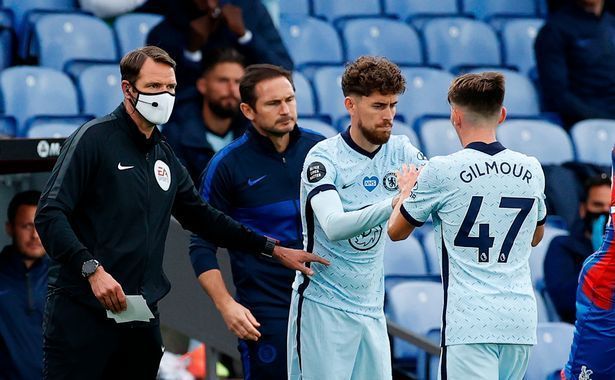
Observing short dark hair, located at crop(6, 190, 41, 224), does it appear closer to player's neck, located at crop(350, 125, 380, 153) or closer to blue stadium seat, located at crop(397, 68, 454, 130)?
player's neck, located at crop(350, 125, 380, 153)

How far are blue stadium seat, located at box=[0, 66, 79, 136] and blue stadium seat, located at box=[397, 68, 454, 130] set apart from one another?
2.74 m

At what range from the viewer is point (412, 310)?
8250 millimetres

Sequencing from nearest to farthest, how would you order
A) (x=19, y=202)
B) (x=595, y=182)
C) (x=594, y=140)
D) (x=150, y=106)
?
(x=150, y=106) < (x=19, y=202) < (x=595, y=182) < (x=594, y=140)

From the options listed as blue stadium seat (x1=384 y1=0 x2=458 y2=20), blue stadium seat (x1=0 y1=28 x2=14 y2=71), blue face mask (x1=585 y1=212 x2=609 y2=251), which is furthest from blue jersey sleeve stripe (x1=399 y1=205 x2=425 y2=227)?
blue stadium seat (x1=384 y1=0 x2=458 y2=20)

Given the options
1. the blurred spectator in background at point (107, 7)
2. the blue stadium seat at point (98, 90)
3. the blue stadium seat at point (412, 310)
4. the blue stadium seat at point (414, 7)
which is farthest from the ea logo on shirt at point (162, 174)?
the blue stadium seat at point (414, 7)

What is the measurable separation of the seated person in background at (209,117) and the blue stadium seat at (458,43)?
125 inches

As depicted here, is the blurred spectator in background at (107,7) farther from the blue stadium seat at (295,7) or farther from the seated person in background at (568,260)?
the seated person in background at (568,260)

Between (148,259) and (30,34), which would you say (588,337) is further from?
(30,34)

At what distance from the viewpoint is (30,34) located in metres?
10.0

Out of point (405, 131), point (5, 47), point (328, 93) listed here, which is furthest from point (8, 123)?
point (405, 131)

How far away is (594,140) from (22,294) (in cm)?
500

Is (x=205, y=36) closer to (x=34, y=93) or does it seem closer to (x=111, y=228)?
Answer: (x=34, y=93)

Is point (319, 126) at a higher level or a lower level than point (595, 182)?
higher

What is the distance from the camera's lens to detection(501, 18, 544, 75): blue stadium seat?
464 inches
